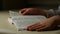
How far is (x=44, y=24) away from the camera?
2.65ft

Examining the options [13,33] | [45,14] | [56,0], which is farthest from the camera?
[56,0]

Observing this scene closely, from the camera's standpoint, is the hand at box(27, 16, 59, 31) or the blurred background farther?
the blurred background

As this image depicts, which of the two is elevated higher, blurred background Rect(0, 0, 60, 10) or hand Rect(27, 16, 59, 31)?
blurred background Rect(0, 0, 60, 10)

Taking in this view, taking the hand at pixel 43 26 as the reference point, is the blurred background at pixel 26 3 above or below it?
above

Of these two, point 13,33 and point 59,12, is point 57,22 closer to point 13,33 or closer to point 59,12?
point 13,33

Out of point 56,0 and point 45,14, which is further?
point 56,0

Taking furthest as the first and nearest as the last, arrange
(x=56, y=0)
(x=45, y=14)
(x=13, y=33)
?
(x=56, y=0)
(x=45, y=14)
(x=13, y=33)

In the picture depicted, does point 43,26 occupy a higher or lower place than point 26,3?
lower

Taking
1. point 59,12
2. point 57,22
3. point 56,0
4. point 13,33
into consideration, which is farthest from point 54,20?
point 56,0

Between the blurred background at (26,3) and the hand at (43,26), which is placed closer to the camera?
the hand at (43,26)

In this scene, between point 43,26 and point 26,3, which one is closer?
point 43,26

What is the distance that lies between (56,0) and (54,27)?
3.65ft

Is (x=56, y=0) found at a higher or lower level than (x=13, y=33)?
higher

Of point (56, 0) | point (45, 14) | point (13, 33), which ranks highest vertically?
point (56, 0)
